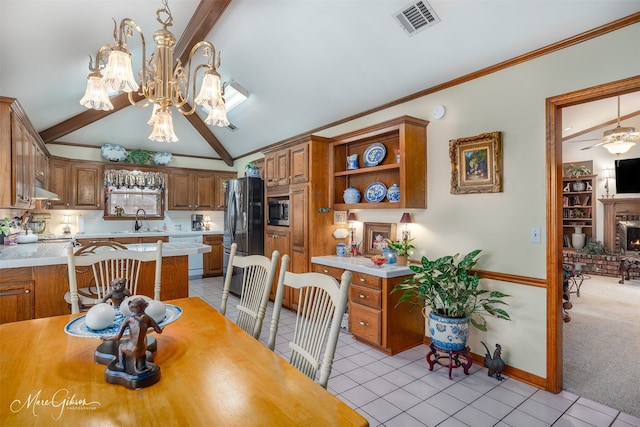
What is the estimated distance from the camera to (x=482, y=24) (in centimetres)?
249

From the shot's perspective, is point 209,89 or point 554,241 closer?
point 209,89

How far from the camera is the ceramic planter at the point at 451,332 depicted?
2652 mm

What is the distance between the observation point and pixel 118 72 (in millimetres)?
1715

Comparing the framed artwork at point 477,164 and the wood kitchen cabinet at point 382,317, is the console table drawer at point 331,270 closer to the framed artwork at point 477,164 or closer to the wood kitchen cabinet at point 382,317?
the wood kitchen cabinet at point 382,317

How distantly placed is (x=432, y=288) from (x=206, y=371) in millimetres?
2124

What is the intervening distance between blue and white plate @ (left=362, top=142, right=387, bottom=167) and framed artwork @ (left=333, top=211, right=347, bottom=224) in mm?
723

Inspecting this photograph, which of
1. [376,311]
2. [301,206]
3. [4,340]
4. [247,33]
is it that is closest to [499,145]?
[376,311]

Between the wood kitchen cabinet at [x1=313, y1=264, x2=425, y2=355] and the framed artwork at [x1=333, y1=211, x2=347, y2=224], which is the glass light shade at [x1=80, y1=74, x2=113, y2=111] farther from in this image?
the framed artwork at [x1=333, y1=211, x2=347, y2=224]

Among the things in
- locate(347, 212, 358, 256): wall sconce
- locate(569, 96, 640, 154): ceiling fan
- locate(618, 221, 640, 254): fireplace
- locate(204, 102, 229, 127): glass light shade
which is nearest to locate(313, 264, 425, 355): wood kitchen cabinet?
locate(347, 212, 358, 256): wall sconce

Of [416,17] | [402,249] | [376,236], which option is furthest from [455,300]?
[416,17]

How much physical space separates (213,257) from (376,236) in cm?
389

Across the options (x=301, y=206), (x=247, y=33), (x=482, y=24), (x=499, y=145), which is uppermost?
(x=247, y=33)

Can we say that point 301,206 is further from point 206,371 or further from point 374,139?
point 206,371

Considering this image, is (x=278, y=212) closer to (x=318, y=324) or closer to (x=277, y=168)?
(x=277, y=168)
